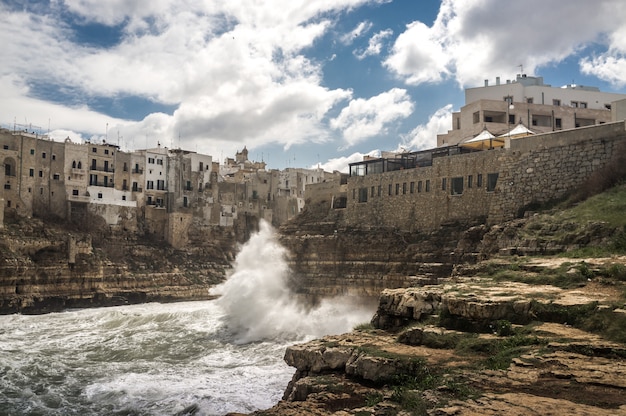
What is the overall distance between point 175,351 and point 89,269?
2609 centimetres

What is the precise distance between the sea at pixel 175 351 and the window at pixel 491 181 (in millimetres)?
9065

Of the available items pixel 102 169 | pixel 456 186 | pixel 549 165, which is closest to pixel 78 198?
pixel 102 169

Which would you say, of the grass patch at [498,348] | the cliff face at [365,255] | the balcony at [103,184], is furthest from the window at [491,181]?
the balcony at [103,184]

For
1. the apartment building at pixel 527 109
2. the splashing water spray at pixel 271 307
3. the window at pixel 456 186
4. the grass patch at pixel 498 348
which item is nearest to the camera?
the grass patch at pixel 498 348

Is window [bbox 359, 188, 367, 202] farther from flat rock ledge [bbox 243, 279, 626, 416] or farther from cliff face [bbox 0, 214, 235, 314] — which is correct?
cliff face [bbox 0, 214, 235, 314]

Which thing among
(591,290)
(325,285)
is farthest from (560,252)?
(325,285)

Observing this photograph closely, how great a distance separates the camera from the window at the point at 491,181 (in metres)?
26.4

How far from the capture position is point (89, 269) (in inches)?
2013

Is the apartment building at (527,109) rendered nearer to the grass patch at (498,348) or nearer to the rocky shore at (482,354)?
the rocky shore at (482,354)

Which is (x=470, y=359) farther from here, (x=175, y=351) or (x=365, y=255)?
(x=365, y=255)

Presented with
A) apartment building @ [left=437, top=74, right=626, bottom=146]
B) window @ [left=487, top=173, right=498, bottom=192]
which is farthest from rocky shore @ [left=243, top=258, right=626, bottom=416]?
apartment building @ [left=437, top=74, right=626, bottom=146]

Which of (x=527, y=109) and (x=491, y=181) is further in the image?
(x=527, y=109)

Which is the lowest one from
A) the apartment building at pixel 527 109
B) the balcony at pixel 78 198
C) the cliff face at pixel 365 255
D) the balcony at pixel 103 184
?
the cliff face at pixel 365 255

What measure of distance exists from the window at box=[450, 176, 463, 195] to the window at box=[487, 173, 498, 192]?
1.64 meters
